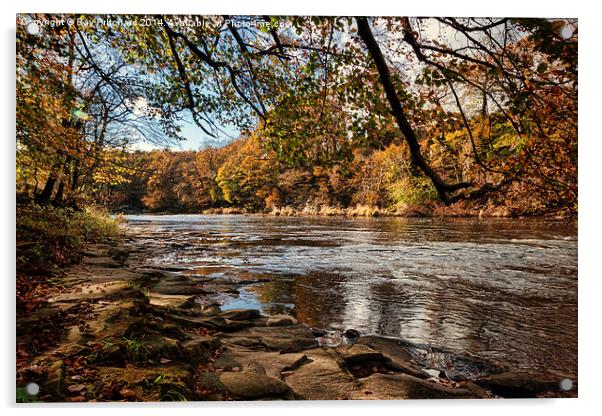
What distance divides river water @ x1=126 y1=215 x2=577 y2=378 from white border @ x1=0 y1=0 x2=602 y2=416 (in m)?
0.17

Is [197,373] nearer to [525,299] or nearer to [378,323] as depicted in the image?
[378,323]

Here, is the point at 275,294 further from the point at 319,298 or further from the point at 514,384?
the point at 514,384

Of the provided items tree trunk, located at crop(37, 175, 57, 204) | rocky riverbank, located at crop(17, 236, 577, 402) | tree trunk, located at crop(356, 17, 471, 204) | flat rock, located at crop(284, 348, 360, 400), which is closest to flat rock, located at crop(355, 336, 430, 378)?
rocky riverbank, located at crop(17, 236, 577, 402)

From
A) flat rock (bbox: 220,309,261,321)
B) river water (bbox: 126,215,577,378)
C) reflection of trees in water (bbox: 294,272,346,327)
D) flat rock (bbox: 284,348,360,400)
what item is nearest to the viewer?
flat rock (bbox: 284,348,360,400)

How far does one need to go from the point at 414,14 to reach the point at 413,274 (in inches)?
102

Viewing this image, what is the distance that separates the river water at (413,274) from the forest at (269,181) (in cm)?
4

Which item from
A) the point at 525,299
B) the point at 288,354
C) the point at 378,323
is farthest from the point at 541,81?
the point at 288,354

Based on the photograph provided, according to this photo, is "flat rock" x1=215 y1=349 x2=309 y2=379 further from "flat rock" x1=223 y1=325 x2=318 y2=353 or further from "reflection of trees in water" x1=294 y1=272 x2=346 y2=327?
"reflection of trees in water" x1=294 y1=272 x2=346 y2=327

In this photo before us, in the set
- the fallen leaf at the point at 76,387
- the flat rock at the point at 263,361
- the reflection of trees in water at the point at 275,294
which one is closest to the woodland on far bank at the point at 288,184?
the reflection of trees in water at the point at 275,294

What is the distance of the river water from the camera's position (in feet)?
10.6

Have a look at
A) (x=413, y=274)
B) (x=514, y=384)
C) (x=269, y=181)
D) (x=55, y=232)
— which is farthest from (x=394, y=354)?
(x=55, y=232)

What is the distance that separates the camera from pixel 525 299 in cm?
389

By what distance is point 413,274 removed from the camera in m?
4.28

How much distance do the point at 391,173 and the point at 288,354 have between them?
76.4 inches
